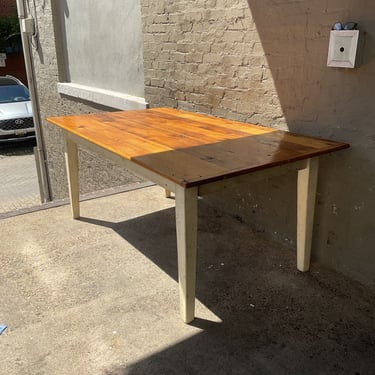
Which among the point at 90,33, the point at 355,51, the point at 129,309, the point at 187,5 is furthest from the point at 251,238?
the point at 90,33

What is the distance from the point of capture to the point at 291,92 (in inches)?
92.7

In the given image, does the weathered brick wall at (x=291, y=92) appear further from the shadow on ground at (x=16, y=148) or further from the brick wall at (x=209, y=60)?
the shadow on ground at (x=16, y=148)

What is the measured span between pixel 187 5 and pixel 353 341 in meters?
2.46

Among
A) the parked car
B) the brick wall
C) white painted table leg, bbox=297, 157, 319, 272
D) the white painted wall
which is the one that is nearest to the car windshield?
the parked car

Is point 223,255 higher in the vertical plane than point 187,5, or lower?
lower

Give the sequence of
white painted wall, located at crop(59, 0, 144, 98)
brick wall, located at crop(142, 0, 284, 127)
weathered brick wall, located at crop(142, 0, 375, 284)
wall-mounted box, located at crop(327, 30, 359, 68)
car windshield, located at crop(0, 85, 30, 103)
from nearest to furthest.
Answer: wall-mounted box, located at crop(327, 30, 359, 68)
weathered brick wall, located at crop(142, 0, 375, 284)
brick wall, located at crop(142, 0, 284, 127)
white painted wall, located at crop(59, 0, 144, 98)
car windshield, located at crop(0, 85, 30, 103)

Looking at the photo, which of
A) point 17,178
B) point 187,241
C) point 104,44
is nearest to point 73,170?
point 187,241

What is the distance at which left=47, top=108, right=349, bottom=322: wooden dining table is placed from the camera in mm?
1740

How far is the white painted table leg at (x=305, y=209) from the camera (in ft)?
7.04

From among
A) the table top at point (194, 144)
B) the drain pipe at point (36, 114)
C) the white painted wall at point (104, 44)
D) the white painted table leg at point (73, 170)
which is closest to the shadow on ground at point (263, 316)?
the white painted table leg at point (73, 170)

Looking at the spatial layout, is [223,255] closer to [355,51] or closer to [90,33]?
[355,51]

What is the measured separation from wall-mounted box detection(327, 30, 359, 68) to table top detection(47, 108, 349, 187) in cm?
40

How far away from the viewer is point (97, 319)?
1.97 meters

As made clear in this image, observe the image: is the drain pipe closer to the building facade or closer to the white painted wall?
the white painted wall
